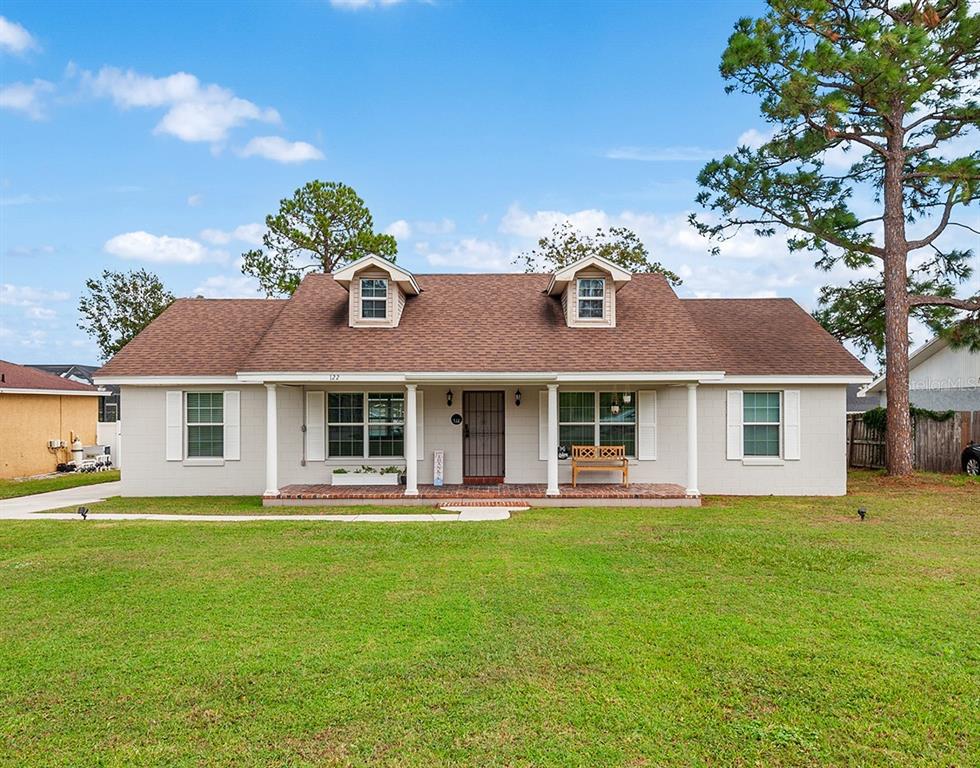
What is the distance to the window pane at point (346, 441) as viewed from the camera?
13688 mm

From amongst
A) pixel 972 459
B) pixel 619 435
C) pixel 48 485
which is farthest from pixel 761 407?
pixel 48 485

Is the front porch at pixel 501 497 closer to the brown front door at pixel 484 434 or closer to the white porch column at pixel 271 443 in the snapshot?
the white porch column at pixel 271 443

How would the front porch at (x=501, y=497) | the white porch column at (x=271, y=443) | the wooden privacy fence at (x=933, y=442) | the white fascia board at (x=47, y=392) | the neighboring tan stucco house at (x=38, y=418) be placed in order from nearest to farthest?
1. the front porch at (x=501, y=497)
2. the white porch column at (x=271, y=443)
3. the wooden privacy fence at (x=933, y=442)
4. the white fascia board at (x=47, y=392)
5. the neighboring tan stucco house at (x=38, y=418)

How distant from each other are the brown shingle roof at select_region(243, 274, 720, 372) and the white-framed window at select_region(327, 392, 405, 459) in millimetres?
1262

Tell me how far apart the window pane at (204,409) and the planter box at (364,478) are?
9.91ft

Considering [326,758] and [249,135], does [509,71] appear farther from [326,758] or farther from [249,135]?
[326,758]

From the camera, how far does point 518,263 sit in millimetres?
31047

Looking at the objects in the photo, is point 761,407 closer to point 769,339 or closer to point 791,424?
point 791,424

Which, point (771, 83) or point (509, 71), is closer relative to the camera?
point (771, 83)

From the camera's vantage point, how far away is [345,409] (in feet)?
44.9

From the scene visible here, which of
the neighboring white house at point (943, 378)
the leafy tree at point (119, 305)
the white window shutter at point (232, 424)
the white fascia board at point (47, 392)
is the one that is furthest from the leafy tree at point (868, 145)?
the leafy tree at point (119, 305)

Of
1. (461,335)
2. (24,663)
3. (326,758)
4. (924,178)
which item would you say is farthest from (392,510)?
(924,178)

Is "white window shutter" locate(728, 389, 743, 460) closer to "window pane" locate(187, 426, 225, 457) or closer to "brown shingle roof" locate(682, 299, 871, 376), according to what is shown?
"brown shingle roof" locate(682, 299, 871, 376)

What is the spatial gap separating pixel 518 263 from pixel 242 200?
533 inches
